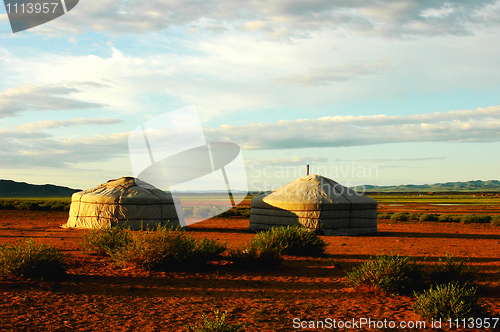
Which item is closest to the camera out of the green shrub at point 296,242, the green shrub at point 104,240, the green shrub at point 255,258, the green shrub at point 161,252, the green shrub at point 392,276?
the green shrub at point 392,276

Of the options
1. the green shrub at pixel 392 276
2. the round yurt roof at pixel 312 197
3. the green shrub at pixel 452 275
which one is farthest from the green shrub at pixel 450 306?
the round yurt roof at pixel 312 197

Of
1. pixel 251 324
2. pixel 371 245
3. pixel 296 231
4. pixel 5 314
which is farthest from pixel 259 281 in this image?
pixel 371 245

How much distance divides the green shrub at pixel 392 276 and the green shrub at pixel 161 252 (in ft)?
10.0

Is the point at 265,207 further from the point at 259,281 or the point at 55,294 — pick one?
the point at 55,294

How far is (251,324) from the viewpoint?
4.69m

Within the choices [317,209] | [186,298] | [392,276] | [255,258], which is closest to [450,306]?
[392,276]

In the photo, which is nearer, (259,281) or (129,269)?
(259,281)

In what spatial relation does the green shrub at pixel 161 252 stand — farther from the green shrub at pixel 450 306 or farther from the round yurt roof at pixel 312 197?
the round yurt roof at pixel 312 197

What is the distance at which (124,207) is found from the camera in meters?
14.7

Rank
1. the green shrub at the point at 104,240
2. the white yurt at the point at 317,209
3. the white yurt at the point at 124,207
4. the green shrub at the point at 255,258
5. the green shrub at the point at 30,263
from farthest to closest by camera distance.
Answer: the white yurt at the point at 124,207
the white yurt at the point at 317,209
the green shrub at the point at 104,240
the green shrub at the point at 255,258
the green shrub at the point at 30,263

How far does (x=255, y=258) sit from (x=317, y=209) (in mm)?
6882

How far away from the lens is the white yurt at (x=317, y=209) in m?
14.5

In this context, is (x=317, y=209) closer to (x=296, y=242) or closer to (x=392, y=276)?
(x=296, y=242)

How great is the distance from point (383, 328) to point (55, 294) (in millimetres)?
4286
